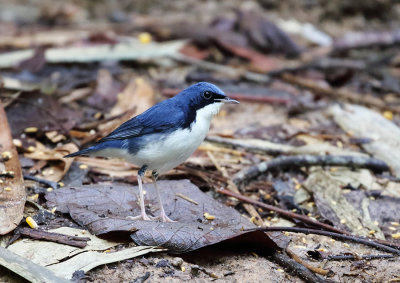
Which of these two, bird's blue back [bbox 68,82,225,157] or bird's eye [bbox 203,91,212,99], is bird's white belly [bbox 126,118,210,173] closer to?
bird's blue back [bbox 68,82,225,157]

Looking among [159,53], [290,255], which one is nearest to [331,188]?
[290,255]

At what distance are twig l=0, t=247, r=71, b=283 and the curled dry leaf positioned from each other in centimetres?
178

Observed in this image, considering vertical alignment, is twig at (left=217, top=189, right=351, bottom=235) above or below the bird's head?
below

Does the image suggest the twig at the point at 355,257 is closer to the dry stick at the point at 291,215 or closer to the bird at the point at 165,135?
the dry stick at the point at 291,215

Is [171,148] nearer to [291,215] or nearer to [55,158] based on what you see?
[291,215]

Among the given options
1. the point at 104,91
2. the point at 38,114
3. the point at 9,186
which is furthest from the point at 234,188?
the point at 104,91

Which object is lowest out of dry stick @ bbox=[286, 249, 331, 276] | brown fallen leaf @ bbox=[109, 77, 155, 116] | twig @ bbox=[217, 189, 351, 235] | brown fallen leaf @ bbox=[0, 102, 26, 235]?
twig @ bbox=[217, 189, 351, 235]

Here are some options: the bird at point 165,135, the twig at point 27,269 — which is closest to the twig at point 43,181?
the bird at point 165,135

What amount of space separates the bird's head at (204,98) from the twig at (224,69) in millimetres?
3826

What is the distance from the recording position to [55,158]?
601cm

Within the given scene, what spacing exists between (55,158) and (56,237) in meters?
1.66

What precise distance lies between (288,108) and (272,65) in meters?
1.76

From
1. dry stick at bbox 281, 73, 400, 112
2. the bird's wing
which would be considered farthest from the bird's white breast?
dry stick at bbox 281, 73, 400, 112

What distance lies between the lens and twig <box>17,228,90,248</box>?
4.45m
